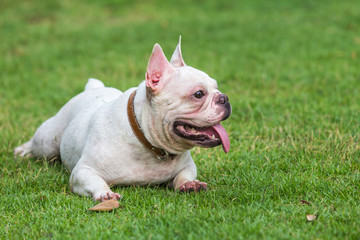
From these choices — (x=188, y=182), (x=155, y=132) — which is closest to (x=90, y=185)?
(x=155, y=132)

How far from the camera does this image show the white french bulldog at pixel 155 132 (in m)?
4.25

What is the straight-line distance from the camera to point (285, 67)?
31.0ft

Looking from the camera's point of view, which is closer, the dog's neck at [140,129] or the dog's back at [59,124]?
the dog's neck at [140,129]

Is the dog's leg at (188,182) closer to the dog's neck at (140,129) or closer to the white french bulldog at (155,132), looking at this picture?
the white french bulldog at (155,132)

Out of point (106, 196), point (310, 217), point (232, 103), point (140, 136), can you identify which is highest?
point (140, 136)

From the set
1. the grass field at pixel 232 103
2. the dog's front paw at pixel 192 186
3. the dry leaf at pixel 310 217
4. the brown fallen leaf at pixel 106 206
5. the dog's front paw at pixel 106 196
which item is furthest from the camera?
the dog's front paw at pixel 192 186

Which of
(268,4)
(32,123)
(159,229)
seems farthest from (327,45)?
(159,229)

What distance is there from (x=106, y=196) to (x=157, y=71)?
1095mm

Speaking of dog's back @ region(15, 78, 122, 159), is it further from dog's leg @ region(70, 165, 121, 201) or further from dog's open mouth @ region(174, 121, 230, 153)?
dog's open mouth @ region(174, 121, 230, 153)

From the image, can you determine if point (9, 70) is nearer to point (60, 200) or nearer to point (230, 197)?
point (60, 200)

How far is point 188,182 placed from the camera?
445cm

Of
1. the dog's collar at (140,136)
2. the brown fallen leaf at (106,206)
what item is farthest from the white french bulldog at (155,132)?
the brown fallen leaf at (106,206)

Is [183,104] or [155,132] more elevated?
[183,104]

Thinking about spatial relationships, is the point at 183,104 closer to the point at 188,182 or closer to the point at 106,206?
the point at 188,182
